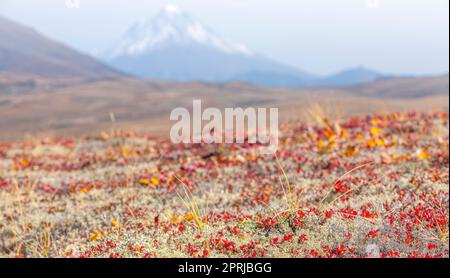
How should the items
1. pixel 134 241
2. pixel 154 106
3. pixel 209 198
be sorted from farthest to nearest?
pixel 154 106 < pixel 209 198 < pixel 134 241

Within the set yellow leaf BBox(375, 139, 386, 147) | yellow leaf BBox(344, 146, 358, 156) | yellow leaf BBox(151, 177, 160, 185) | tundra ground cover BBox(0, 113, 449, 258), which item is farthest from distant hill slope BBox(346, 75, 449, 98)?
yellow leaf BBox(151, 177, 160, 185)

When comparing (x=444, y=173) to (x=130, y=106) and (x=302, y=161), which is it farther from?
(x=130, y=106)

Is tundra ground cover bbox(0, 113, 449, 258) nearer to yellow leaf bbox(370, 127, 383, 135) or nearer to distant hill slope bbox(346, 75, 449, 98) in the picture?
yellow leaf bbox(370, 127, 383, 135)

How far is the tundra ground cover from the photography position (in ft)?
14.7

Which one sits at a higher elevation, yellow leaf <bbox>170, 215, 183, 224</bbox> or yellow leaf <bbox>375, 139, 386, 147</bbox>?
yellow leaf <bbox>375, 139, 386, 147</bbox>

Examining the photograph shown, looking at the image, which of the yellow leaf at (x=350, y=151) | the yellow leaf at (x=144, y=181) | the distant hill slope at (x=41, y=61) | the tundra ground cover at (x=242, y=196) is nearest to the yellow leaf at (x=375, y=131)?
the tundra ground cover at (x=242, y=196)

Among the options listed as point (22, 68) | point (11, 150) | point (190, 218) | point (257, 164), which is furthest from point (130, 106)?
point (22, 68)

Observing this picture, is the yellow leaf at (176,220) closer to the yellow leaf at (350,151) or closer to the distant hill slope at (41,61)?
the yellow leaf at (350,151)

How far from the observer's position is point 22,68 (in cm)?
15238

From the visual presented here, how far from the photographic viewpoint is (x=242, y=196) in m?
7.39

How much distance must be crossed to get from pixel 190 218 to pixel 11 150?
1028 cm

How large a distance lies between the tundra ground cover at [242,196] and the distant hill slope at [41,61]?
418 feet

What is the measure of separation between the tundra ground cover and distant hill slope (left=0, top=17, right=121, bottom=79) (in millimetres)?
127338

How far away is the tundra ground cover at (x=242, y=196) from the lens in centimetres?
448
